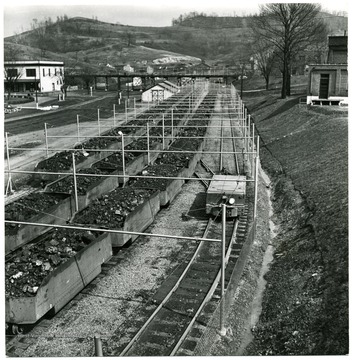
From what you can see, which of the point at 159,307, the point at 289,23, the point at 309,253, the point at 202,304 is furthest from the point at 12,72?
the point at 202,304

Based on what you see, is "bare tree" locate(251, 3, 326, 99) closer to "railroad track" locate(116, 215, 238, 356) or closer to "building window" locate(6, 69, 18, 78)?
"building window" locate(6, 69, 18, 78)

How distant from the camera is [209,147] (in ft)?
124

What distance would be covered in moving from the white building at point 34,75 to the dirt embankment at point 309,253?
63711 millimetres

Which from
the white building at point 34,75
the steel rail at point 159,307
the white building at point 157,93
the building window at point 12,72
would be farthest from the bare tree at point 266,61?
the steel rail at point 159,307

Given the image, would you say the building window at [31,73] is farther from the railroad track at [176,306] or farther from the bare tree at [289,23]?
the railroad track at [176,306]

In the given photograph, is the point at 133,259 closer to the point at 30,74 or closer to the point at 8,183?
the point at 8,183

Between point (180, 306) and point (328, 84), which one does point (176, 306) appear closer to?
point (180, 306)

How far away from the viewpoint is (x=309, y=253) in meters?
14.9

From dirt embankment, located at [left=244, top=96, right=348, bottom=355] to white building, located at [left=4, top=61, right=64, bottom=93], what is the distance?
2508 inches

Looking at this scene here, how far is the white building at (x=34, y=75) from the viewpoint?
268 ft

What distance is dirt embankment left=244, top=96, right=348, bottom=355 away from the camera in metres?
10.9

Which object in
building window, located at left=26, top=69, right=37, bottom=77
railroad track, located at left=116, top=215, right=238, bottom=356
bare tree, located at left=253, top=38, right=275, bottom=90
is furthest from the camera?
building window, located at left=26, top=69, right=37, bottom=77

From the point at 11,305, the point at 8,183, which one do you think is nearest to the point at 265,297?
the point at 11,305

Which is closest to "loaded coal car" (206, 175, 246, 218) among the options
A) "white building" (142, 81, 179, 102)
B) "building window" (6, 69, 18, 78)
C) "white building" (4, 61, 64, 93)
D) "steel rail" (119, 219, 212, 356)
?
"steel rail" (119, 219, 212, 356)
